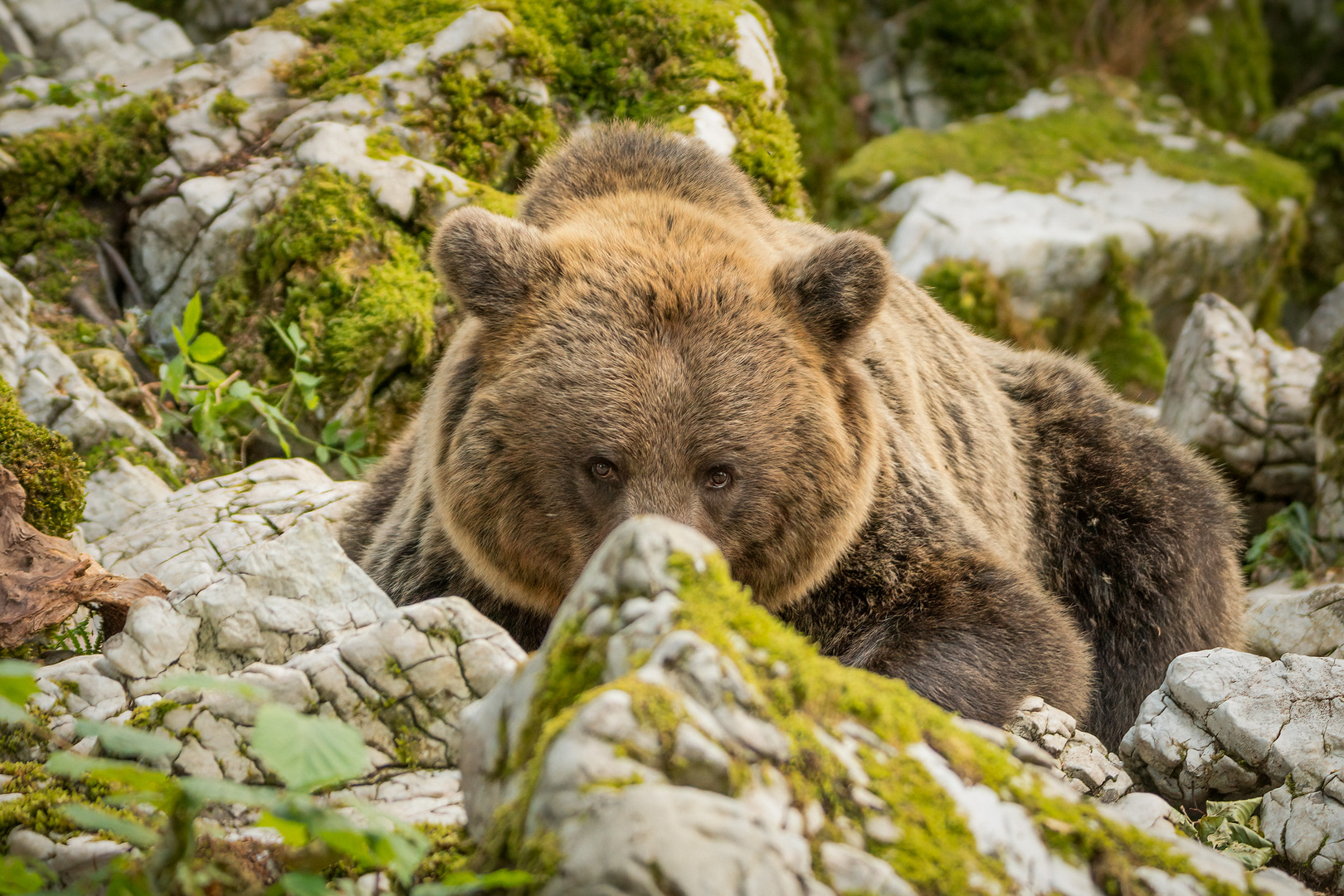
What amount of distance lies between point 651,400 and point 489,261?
34.0 inches

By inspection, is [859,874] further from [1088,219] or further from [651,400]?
[1088,219]

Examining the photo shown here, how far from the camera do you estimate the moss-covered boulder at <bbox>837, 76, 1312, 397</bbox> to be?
9.47m

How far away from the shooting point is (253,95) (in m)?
7.11

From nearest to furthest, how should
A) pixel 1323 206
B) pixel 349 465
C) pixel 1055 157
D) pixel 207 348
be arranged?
pixel 207 348 → pixel 349 465 → pixel 1055 157 → pixel 1323 206

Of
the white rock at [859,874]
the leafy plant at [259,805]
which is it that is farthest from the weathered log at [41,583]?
the white rock at [859,874]

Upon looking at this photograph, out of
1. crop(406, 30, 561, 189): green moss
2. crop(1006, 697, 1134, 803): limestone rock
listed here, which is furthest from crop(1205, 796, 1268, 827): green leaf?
crop(406, 30, 561, 189): green moss

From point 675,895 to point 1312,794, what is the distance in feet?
8.30

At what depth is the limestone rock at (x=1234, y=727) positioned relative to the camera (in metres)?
3.48

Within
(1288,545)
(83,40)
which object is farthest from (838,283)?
(83,40)

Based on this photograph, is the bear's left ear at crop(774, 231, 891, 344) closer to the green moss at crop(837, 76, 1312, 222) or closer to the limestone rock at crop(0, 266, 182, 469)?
the limestone rock at crop(0, 266, 182, 469)

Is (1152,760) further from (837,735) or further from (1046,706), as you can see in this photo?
(837,735)

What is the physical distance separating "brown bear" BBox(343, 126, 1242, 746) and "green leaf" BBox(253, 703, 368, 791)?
171 cm

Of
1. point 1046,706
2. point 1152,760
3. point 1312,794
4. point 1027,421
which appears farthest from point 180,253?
point 1312,794

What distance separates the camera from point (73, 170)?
263 inches
